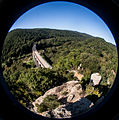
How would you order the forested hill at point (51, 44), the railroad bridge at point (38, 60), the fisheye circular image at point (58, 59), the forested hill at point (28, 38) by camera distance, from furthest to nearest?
the forested hill at point (28, 38), the forested hill at point (51, 44), the railroad bridge at point (38, 60), the fisheye circular image at point (58, 59)

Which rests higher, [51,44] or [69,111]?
[51,44]

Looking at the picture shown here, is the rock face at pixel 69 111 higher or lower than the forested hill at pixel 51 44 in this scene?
lower

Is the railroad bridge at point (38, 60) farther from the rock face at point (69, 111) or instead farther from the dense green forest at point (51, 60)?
the rock face at point (69, 111)

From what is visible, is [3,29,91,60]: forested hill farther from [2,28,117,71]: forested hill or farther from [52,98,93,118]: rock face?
[52,98,93,118]: rock face

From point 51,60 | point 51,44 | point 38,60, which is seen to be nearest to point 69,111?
point 38,60

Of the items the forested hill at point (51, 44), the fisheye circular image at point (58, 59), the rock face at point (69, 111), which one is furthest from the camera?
the forested hill at point (51, 44)

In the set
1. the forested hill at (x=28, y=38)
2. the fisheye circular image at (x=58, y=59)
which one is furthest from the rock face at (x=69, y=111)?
the forested hill at (x=28, y=38)

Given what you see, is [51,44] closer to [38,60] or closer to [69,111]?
[38,60]

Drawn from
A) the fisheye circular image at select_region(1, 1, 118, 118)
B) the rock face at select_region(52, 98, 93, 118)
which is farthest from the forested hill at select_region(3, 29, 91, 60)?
the rock face at select_region(52, 98, 93, 118)

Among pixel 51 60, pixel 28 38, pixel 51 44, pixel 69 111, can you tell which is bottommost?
pixel 69 111

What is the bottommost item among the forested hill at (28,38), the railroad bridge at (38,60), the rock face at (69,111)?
the rock face at (69,111)
